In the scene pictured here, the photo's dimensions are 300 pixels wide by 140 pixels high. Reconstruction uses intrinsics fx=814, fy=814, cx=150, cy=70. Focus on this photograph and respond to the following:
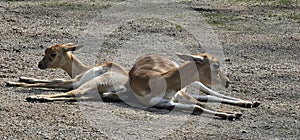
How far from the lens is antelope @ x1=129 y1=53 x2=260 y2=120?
8.46 metres

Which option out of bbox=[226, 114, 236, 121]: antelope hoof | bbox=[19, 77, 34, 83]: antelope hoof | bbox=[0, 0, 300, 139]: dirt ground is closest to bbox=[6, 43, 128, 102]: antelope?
bbox=[19, 77, 34, 83]: antelope hoof

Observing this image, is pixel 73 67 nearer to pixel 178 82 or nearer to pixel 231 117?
pixel 178 82

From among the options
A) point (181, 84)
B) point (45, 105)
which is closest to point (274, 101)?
point (181, 84)

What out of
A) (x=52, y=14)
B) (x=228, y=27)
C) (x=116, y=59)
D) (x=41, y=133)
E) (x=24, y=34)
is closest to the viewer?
(x=41, y=133)

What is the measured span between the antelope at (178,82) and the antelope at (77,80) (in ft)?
0.83

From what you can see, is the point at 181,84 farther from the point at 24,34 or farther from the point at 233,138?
the point at 24,34

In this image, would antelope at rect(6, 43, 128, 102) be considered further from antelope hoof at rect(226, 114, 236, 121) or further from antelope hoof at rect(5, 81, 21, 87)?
antelope hoof at rect(226, 114, 236, 121)

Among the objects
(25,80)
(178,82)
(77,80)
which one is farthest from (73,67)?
(178,82)

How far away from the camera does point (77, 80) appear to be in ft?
31.0

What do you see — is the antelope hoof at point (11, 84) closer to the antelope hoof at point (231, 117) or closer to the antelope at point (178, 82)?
the antelope at point (178, 82)

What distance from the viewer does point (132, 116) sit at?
800 centimetres

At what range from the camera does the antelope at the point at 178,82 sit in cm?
846

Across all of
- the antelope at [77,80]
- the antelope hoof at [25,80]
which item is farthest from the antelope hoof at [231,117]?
the antelope hoof at [25,80]

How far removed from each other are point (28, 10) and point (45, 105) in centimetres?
716
